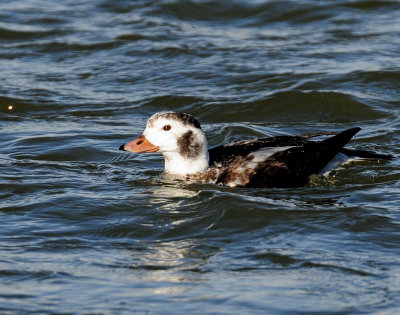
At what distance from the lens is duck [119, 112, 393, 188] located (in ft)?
34.2

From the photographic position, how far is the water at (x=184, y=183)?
24.7ft

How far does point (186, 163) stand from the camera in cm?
1070

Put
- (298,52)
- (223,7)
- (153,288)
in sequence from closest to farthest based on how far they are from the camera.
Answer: (153,288), (298,52), (223,7)

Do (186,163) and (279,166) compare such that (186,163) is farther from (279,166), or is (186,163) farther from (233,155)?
(279,166)

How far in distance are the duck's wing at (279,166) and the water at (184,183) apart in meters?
0.17

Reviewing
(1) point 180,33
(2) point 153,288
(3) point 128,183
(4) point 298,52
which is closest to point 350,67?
(4) point 298,52

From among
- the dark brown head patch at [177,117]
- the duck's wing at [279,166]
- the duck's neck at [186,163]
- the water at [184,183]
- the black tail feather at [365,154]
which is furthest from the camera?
the black tail feather at [365,154]

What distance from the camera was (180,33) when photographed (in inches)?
704

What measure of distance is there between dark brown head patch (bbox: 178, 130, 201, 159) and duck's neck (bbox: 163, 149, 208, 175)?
46 millimetres

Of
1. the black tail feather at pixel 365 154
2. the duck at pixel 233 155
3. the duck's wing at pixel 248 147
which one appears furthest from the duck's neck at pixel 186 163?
the black tail feather at pixel 365 154

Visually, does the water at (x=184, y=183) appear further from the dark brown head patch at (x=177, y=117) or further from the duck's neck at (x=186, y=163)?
the dark brown head patch at (x=177, y=117)

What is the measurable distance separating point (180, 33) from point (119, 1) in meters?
2.36

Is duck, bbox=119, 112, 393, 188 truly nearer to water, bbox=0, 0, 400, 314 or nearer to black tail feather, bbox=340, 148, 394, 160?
water, bbox=0, 0, 400, 314

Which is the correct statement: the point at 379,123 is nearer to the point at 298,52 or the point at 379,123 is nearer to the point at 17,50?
the point at 298,52
